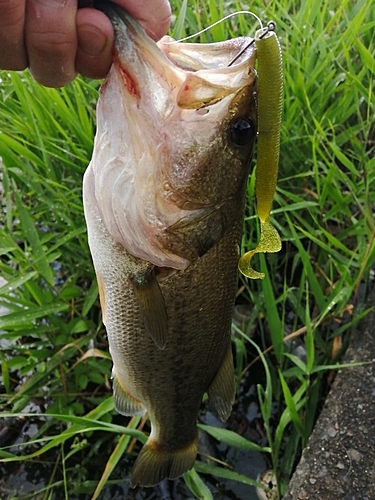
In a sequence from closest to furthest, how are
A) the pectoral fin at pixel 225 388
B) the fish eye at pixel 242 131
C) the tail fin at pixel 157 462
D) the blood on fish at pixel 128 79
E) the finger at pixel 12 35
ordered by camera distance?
→ the finger at pixel 12 35, the blood on fish at pixel 128 79, the fish eye at pixel 242 131, the pectoral fin at pixel 225 388, the tail fin at pixel 157 462

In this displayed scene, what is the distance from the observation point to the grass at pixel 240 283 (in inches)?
80.7

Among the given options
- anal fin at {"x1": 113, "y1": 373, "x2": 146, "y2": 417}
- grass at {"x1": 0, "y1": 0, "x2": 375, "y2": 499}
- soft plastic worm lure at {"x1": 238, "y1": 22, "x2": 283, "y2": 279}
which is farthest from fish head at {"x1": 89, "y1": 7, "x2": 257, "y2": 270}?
grass at {"x1": 0, "y1": 0, "x2": 375, "y2": 499}

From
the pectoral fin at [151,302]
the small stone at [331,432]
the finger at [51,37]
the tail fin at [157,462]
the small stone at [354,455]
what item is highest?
the finger at [51,37]

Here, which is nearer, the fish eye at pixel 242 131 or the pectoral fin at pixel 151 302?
the fish eye at pixel 242 131

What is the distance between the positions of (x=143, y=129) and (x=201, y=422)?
1575 mm

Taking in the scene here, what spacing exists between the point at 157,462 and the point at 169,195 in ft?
3.24

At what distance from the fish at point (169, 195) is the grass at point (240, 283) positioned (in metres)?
0.46

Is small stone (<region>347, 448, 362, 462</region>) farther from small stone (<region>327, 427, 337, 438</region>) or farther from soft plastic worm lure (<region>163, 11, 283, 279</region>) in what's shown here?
soft plastic worm lure (<region>163, 11, 283, 279</region>)

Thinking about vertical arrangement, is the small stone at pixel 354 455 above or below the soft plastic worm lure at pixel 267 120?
below

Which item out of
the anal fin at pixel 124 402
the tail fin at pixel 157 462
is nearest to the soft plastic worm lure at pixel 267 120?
the anal fin at pixel 124 402

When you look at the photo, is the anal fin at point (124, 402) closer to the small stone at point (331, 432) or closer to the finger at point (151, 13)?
the small stone at point (331, 432)

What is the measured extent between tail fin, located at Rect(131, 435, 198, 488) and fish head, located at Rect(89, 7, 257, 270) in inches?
29.5

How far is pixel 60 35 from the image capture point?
112 cm

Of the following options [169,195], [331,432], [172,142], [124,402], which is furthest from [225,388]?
[172,142]
